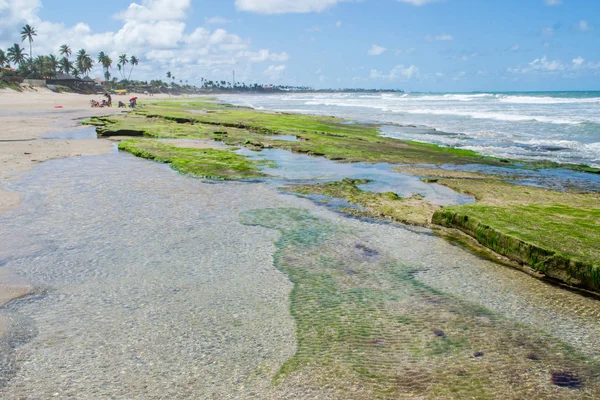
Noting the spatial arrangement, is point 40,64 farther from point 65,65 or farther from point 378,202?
point 378,202

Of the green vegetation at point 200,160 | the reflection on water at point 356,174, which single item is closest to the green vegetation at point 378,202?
the reflection on water at point 356,174

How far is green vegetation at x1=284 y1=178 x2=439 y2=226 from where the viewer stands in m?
11.4

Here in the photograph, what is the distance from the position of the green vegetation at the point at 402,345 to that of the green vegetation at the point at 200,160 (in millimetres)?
8857

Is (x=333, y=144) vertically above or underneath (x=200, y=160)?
above

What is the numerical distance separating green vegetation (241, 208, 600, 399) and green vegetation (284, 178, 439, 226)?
3383 millimetres

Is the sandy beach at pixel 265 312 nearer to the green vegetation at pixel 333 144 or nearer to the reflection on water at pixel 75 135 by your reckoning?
the green vegetation at pixel 333 144

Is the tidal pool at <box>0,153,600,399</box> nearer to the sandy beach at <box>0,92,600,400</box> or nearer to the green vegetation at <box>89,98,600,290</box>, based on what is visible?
the sandy beach at <box>0,92,600,400</box>

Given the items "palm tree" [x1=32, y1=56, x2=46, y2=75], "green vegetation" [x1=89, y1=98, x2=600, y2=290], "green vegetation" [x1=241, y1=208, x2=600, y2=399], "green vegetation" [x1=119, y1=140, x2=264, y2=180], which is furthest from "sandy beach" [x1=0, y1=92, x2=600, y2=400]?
"palm tree" [x1=32, y1=56, x2=46, y2=75]

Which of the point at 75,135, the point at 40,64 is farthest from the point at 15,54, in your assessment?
the point at 75,135

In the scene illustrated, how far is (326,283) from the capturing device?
290 inches

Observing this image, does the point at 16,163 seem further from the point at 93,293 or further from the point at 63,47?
the point at 63,47

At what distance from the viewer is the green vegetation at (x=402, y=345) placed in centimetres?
473

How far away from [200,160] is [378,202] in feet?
27.9

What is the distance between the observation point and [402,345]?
5.52m
